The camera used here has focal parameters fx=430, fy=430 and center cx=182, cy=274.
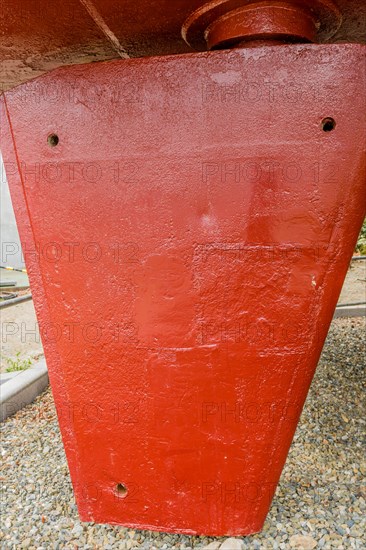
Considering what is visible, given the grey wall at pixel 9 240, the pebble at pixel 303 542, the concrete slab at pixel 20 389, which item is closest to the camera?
the pebble at pixel 303 542

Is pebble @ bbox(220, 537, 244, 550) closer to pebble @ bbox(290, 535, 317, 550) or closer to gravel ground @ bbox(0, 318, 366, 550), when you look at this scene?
gravel ground @ bbox(0, 318, 366, 550)

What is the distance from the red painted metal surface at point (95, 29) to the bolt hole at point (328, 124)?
39cm

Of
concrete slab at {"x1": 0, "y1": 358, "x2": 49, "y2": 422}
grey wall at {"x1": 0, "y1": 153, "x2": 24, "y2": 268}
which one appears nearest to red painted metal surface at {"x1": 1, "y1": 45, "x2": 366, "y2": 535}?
concrete slab at {"x1": 0, "y1": 358, "x2": 49, "y2": 422}

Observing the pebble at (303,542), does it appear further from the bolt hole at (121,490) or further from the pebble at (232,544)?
the bolt hole at (121,490)

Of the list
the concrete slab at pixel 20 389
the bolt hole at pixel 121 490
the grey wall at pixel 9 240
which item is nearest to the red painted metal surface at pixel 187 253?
the bolt hole at pixel 121 490

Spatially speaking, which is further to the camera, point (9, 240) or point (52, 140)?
point (9, 240)

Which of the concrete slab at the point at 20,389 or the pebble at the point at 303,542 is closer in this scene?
the pebble at the point at 303,542

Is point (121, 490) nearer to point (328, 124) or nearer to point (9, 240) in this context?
point (328, 124)

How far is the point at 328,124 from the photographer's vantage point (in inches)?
58.5

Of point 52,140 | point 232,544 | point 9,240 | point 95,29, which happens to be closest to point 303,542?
point 232,544

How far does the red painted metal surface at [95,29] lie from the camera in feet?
4.77

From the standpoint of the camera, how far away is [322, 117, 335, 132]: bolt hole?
1.47 metres

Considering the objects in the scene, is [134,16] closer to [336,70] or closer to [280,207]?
[336,70]

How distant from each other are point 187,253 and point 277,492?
1352 millimetres
